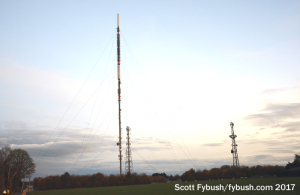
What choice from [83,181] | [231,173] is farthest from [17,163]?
[231,173]

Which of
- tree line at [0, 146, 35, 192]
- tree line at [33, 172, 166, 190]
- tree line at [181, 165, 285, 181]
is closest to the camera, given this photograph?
tree line at [33, 172, 166, 190]

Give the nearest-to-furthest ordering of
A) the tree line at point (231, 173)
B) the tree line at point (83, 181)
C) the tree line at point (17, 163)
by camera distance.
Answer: the tree line at point (83, 181), the tree line at point (231, 173), the tree line at point (17, 163)

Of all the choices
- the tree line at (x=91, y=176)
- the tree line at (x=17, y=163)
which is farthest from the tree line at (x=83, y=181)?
the tree line at (x=17, y=163)

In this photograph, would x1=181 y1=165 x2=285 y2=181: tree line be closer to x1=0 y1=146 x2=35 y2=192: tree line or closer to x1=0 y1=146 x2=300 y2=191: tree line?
x1=0 y1=146 x2=300 y2=191: tree line

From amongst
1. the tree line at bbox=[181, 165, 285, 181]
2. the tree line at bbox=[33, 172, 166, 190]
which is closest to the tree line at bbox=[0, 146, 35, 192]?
the tree line at bbox=[33, 172, 166, 190]

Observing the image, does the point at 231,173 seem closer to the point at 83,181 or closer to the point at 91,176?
the point at 91,176

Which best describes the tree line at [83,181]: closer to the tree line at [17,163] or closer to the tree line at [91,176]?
the tree line at [91,176]

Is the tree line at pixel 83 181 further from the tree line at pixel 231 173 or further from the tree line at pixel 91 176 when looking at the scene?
the tree line at pixel 231 173

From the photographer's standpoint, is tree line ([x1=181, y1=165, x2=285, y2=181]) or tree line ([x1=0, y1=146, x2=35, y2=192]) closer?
tree line ([x1=181, y1=165, x2=285, y2=181])

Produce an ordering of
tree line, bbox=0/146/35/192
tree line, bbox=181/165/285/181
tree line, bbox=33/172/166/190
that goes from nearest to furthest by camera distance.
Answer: tree line, bbox=33/172/166/190 → tree line, bbox=181/165/285/181 → tree line, bbox=0/146/35/192

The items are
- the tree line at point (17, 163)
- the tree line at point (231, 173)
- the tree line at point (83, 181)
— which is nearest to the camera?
the tree line at point (83, 181)

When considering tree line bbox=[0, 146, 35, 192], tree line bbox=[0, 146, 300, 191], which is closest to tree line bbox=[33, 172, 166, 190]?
tree line bbox=[0, 146, 300, 191]

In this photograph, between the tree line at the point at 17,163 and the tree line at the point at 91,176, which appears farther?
the tree line at the point at 17,163

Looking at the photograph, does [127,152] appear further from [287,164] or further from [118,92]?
[287,164]
